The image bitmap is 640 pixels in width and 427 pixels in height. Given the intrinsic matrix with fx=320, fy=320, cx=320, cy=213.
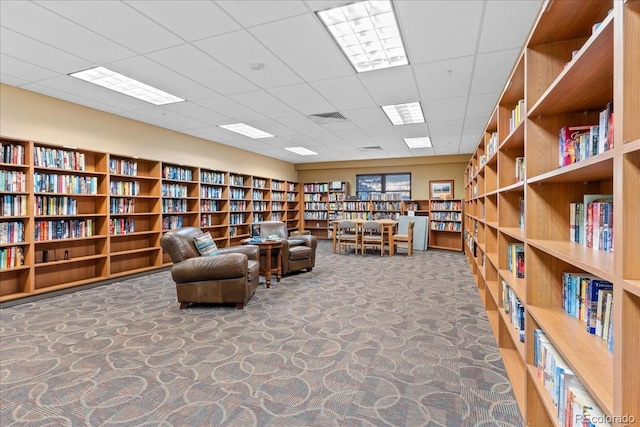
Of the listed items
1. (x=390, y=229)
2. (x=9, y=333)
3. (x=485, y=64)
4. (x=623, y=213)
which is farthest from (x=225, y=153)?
(x=623, y=213)

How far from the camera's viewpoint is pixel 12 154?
3.97 metres

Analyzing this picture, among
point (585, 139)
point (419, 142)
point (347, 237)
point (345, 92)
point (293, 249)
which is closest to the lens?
point (585, 139)

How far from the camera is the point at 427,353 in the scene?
257 centimetres

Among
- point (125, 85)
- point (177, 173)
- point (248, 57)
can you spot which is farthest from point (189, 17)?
point (177, 173)

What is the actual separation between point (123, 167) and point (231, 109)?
2136mm

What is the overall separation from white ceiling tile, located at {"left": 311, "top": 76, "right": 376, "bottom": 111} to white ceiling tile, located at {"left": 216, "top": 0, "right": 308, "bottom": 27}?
1369 mm

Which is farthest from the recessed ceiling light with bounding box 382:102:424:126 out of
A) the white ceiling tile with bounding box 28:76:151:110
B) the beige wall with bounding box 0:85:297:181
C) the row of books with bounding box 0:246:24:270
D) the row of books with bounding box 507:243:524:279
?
the row of books with bounding box 0:246:24:270

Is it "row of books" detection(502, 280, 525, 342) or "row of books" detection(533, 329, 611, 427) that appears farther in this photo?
"row of books" detection(502, 280, 525, 342)

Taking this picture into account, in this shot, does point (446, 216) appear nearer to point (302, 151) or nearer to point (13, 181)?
point (302, 151)

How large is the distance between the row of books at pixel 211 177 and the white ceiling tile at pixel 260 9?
4896 millimetres

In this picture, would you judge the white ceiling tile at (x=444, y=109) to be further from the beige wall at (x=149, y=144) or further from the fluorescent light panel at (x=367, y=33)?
the beige wall at (x=149, y=144)

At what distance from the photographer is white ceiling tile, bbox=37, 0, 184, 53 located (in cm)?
249

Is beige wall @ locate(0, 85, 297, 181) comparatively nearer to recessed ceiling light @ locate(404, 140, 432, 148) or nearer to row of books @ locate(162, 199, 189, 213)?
row of books @ locate(162, 199, 189, 213)

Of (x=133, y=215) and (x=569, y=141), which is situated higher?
(x=569, y=141)
